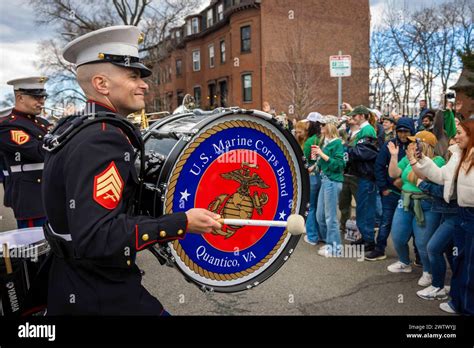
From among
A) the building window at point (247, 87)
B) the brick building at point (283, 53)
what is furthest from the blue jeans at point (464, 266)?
the building window at point (247, 87)

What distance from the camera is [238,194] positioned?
1.98m

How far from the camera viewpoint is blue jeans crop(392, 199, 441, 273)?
4312 millimetres

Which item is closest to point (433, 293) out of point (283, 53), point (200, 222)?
point (200, 222)

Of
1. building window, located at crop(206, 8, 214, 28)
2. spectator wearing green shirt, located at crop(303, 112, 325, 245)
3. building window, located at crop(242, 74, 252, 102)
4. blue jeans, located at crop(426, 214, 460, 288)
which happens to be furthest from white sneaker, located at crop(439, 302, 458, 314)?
building window, located at crop(206, 8, 214, 28)

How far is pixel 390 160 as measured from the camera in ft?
16.9

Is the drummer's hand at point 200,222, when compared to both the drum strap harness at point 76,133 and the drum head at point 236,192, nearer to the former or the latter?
the drum head at point 236,192

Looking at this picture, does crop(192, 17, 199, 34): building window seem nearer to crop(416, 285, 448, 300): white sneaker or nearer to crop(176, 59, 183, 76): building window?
crop(176, 59, 183, 76): building window

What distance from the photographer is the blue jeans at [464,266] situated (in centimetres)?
348

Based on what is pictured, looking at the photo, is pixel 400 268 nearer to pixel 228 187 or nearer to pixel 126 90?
pixel 228 187

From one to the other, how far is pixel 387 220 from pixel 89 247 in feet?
14.9

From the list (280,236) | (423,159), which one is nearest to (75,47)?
(280,236)

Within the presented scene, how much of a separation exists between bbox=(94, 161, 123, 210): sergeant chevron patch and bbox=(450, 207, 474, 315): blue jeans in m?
3.07

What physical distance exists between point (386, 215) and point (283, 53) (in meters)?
20.5

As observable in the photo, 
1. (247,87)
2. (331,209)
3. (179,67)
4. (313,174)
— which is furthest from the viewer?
(179,67)
